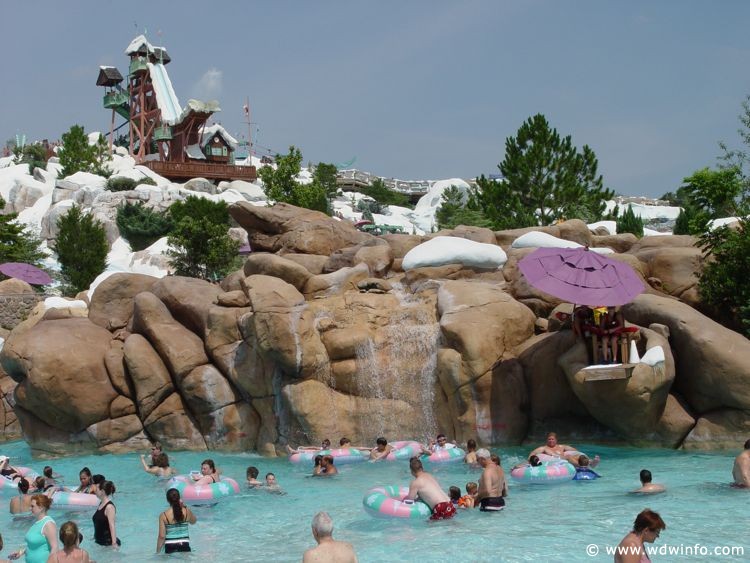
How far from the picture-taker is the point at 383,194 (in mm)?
75688

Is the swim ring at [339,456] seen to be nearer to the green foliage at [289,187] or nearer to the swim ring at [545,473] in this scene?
the swim ring at [545,473]

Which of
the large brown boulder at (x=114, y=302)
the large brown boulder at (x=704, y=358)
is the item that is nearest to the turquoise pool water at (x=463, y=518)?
the large brown boulder at (x=704, y=358)

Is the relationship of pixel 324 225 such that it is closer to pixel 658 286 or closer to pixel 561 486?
pixel 658 286

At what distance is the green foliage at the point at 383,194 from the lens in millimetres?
75625

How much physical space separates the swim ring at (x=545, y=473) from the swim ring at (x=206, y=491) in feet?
14.1

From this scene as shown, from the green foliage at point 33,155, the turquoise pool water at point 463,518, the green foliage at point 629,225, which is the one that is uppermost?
the green foliage at point 33,155

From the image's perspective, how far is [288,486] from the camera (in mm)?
13695

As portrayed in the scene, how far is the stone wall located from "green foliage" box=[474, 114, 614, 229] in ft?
58.8

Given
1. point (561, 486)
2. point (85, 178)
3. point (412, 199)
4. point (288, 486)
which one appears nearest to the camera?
point (561, 486)

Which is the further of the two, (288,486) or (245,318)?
(245,318)

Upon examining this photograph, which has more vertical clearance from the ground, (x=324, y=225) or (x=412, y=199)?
(x=412, y=199)

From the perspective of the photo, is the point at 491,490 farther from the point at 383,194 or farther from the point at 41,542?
the point at 383,194

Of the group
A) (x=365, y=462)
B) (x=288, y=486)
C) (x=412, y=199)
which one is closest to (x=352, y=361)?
(x=365, y=462)

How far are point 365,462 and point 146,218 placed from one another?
3604 cm
